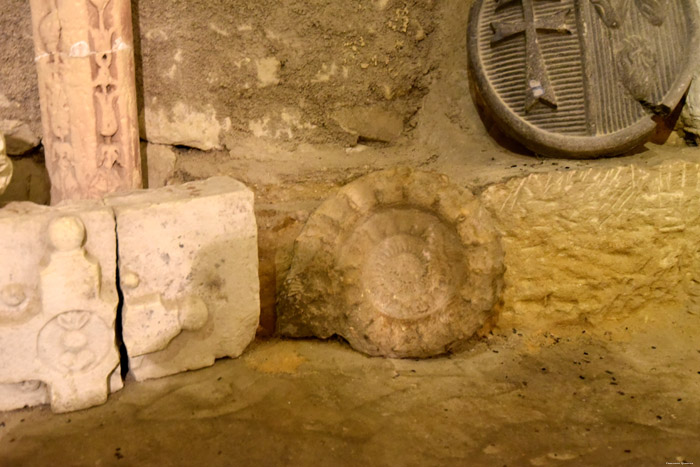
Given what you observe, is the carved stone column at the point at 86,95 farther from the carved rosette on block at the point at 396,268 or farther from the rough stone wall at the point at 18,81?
the carved rosette on block at the point at 396,268

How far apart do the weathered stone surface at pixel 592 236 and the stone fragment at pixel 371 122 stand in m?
0.81

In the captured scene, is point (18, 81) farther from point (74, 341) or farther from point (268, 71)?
point (74, 341)

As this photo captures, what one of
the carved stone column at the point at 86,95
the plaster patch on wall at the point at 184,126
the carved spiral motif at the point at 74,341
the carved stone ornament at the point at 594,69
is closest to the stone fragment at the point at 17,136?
the carved stone column at the point at 86,95

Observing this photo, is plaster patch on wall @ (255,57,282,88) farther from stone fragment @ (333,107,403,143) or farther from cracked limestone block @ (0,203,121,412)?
cracked limestone block @ (0,203,121,412)

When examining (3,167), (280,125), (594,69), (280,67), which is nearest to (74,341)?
(3,167)

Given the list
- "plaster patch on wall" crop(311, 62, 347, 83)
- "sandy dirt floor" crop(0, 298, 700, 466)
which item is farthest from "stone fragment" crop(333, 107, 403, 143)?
"sandy dirt floor" crop(0, 298, 700, 466)

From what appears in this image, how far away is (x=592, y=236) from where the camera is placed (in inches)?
107

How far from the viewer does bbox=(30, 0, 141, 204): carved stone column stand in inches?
95.7

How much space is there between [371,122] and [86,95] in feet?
4.40

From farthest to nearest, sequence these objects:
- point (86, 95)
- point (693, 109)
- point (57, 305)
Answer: point (693, 109) → point (86, 95) → point (57, 305)

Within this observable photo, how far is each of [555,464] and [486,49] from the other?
5.95 feet

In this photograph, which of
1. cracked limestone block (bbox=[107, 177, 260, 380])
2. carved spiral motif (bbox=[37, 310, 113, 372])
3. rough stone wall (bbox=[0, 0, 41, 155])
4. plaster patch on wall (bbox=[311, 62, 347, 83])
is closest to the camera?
carved spiral motif (bbox=[37, 310, 113, 372])

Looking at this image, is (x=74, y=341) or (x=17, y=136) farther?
(x=17, y=136)

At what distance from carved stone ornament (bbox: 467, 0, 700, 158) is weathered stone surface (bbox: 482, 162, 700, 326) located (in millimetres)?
202
